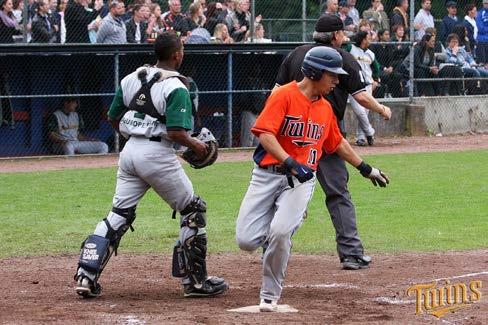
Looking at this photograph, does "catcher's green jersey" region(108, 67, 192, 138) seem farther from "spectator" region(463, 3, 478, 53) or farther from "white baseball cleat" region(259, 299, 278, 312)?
"spectator" region(463, 3, 478, 53)

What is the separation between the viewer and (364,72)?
1814 centimetres

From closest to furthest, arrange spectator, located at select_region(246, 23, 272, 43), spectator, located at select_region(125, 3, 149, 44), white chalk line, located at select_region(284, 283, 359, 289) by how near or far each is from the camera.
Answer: white chalk line, located at select_region(284, 283, 359, 289) < spectator, located at select_region(125, 3, 149, 44) < spectator, located at select_region(246, 23, 272, 43)

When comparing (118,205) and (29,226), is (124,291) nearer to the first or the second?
(118,205)

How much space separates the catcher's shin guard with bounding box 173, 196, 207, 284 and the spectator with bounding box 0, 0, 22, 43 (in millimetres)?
10283

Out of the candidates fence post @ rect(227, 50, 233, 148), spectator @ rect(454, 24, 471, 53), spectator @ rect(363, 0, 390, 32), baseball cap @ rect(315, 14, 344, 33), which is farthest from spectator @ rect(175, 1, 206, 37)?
baseball cap @ rect(315, 14, 344, 33)

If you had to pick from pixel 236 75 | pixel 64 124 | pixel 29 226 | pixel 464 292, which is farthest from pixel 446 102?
pixel 464 292

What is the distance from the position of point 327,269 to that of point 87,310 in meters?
2.46

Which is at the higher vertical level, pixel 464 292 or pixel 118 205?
pixel 118 205

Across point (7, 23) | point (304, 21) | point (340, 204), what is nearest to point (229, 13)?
point (304, 21)

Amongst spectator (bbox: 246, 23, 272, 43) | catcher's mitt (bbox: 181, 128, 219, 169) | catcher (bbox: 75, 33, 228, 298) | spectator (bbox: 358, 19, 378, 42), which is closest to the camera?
catcher (bbox: 75, 33, 228, 298)

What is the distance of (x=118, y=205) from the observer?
24.5 ft

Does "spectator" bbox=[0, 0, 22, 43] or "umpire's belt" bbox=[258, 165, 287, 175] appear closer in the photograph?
"umpire's belt" bbox=[258, 165, 287, 175]

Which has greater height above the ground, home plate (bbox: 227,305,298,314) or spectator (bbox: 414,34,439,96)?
spectator (bbox: 414,34,439,96)

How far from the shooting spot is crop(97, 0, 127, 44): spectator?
17.4 metres
